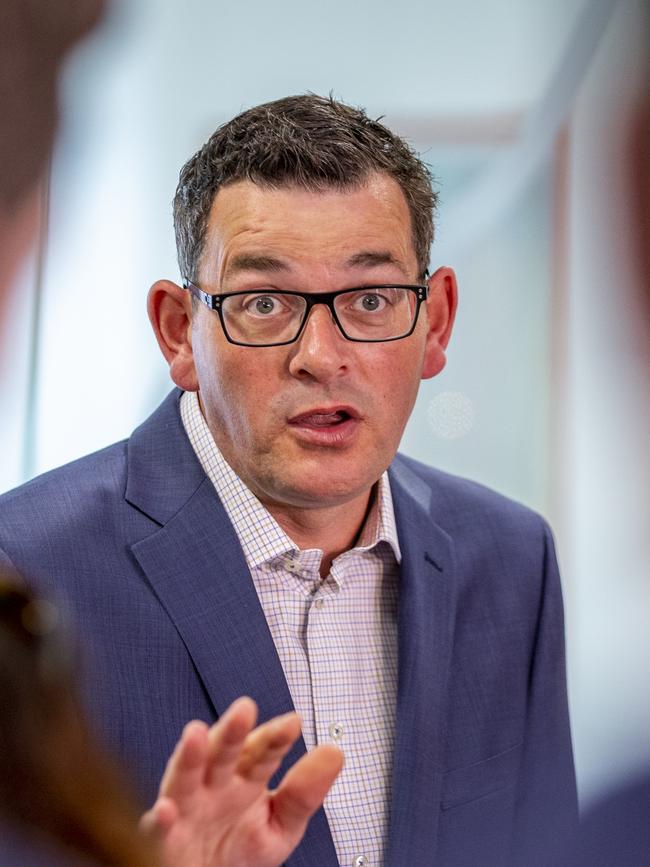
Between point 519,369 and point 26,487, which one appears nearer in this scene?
point 26,487

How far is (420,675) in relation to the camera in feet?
5.34

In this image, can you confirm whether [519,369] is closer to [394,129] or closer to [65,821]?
[394,129]

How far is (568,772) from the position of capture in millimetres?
1854

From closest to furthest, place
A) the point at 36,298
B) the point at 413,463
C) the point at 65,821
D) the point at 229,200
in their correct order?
the point at 65,821
the point at 229,200
the point at 413,463
the point at 36,298

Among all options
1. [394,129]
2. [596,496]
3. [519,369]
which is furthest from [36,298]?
[596,496]

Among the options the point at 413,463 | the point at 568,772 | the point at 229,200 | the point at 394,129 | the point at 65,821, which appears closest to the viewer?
the point at 65,821

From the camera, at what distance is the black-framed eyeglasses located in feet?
4.92

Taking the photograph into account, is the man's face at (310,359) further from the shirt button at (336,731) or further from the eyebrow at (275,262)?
the shirt button at (336,731)

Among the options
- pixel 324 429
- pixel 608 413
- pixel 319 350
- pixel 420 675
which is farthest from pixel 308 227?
pixel 608 413

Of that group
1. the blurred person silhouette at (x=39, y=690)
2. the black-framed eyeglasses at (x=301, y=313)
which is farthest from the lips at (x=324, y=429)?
the blurred person silhouette at (x=39, y=690)

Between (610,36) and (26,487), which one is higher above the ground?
(610,36)

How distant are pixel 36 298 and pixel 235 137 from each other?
102 centimetres

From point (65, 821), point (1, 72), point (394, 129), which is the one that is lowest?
point (65, 821)

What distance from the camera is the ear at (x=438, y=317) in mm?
1745
